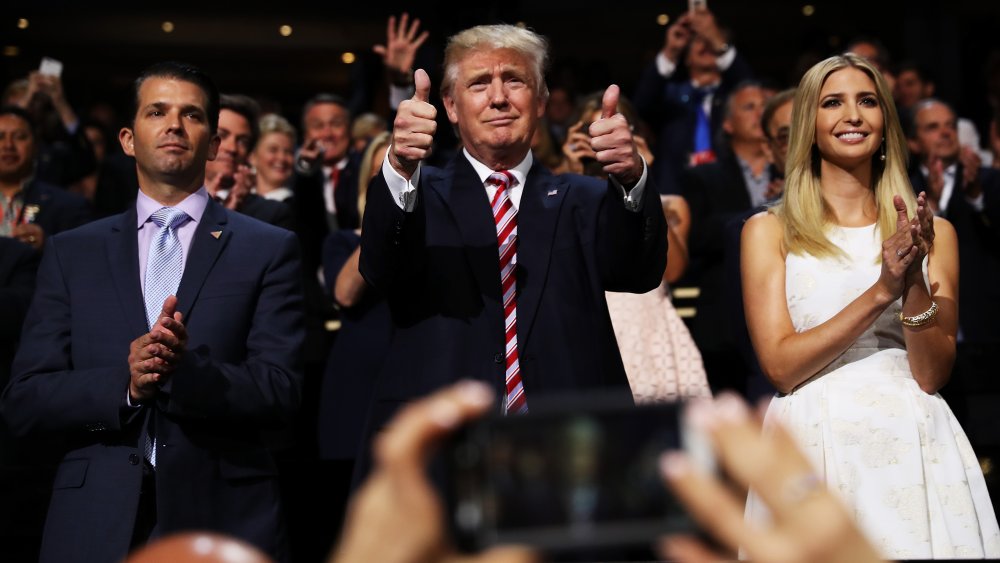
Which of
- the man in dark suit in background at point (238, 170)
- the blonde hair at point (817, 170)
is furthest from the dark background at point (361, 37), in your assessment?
the blonde hair at point (817, 170)

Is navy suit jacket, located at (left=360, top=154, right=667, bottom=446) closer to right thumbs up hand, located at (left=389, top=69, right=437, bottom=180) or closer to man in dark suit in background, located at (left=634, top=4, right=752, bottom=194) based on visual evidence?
right thumbs up hand, located at (left=389, top=69, right=437, bottom=180)

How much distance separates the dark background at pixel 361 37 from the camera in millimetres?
9734

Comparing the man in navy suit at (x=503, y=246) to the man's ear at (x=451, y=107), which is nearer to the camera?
the man in navy suit at (x=503, y=246)

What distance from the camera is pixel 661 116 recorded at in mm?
6578

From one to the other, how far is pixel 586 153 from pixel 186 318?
6.45 feet

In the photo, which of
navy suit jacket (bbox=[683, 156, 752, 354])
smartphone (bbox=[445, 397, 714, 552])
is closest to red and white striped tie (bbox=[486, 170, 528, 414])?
smartphone (bbox=[445, 397, 714, 552])

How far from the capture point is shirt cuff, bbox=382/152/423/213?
2852 mm

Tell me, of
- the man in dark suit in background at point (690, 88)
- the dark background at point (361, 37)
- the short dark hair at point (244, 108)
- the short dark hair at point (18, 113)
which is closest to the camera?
the short dark hair at point (244, 108)

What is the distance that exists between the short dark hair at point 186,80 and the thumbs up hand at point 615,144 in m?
1.06

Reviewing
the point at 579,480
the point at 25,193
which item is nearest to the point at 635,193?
the point at 579,480

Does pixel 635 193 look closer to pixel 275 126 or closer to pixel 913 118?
pixel 275 126

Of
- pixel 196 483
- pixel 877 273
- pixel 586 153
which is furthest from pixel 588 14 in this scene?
pixel 196 483

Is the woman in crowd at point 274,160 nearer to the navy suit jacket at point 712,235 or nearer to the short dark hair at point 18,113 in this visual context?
the short dark hair at point 18,113

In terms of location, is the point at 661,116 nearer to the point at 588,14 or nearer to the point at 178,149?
the point at 178,149
